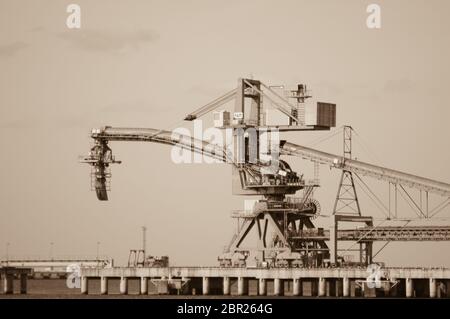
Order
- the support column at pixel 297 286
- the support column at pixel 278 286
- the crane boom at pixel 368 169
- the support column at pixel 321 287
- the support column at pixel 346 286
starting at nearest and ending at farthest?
the crane boom at pixel 368 169 → the support column at pixel 346 286 → the support column at pixel 321 287 → the support column at pixel 297 286 → the support column at pixel 278 286

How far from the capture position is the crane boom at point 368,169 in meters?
190

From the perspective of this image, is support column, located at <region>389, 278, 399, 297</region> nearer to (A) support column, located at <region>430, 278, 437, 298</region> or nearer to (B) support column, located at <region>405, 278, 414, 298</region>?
(B) support column, located at <region>405, 278, 414, 298</region>

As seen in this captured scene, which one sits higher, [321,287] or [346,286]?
[346,286]

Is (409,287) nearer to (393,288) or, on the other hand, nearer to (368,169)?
(393,288)

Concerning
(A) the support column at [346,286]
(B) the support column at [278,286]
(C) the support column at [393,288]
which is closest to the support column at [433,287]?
(C) the support column at [393,288]

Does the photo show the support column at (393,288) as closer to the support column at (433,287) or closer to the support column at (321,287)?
the support column at (433,287)

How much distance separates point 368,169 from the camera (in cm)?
19312

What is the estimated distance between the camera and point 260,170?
648ft

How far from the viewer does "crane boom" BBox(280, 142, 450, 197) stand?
190 m

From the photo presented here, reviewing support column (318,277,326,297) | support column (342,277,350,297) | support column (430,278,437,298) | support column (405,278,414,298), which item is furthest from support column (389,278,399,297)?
support column (318,277,326,297)

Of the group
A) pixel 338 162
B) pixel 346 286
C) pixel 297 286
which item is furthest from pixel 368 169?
pixel 297 286
